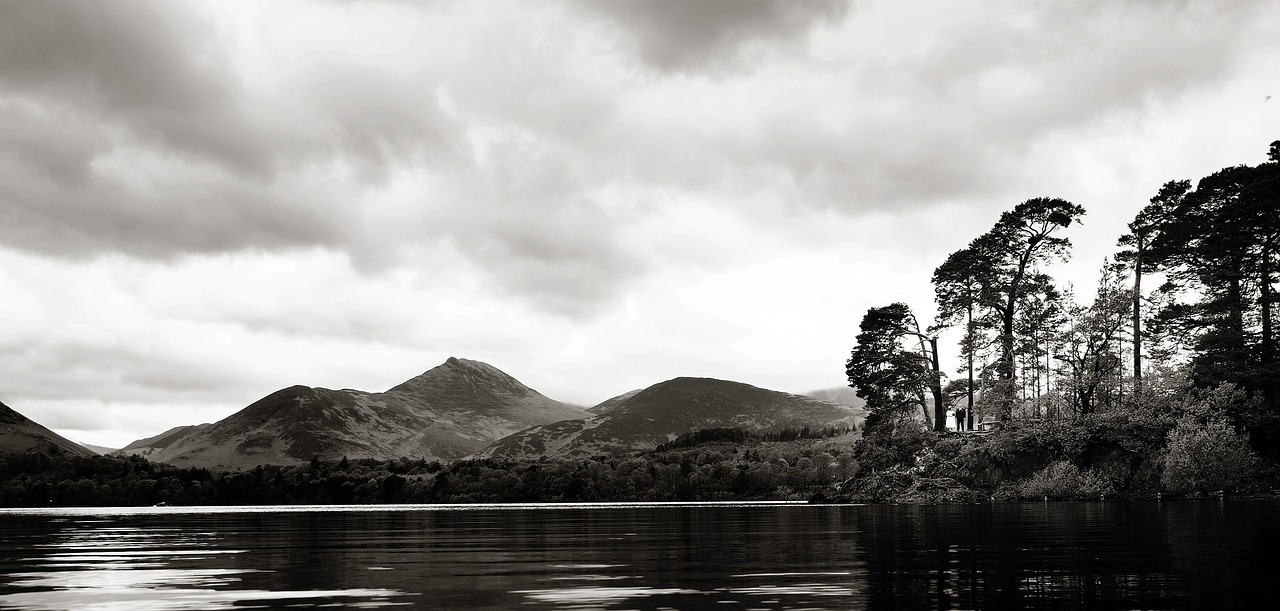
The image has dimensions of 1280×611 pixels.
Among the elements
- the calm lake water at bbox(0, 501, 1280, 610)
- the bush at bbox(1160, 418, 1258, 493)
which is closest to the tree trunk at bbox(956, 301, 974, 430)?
the bush at bbox(1160, 418, 1258, 493)

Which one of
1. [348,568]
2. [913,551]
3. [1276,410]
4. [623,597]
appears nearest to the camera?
[623,597]

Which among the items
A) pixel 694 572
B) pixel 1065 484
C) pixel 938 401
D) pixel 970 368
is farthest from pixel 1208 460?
pixel 694 572

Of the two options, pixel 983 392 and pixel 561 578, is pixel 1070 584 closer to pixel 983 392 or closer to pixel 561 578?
pixel 561 578

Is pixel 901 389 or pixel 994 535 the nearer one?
pixel 994 535

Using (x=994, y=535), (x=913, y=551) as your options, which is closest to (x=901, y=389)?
(x=994, y=535)

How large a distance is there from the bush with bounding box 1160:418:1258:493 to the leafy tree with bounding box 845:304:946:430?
28.8 metres

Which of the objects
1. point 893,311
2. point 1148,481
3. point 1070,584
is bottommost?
point 1148,481

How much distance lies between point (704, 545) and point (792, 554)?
5.06 m

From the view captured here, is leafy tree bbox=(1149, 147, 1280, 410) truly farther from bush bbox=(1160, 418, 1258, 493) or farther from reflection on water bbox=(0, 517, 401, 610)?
reflection on water bbox=(0, 517, 401, 610)

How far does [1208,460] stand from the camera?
7331cm

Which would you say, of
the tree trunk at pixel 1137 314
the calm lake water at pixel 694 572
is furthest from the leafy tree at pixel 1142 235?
the calm lake water at pixel 694 572

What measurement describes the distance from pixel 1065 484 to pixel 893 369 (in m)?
27.8

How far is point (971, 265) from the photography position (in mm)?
98312

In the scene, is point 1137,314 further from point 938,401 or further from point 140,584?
point 140,584
